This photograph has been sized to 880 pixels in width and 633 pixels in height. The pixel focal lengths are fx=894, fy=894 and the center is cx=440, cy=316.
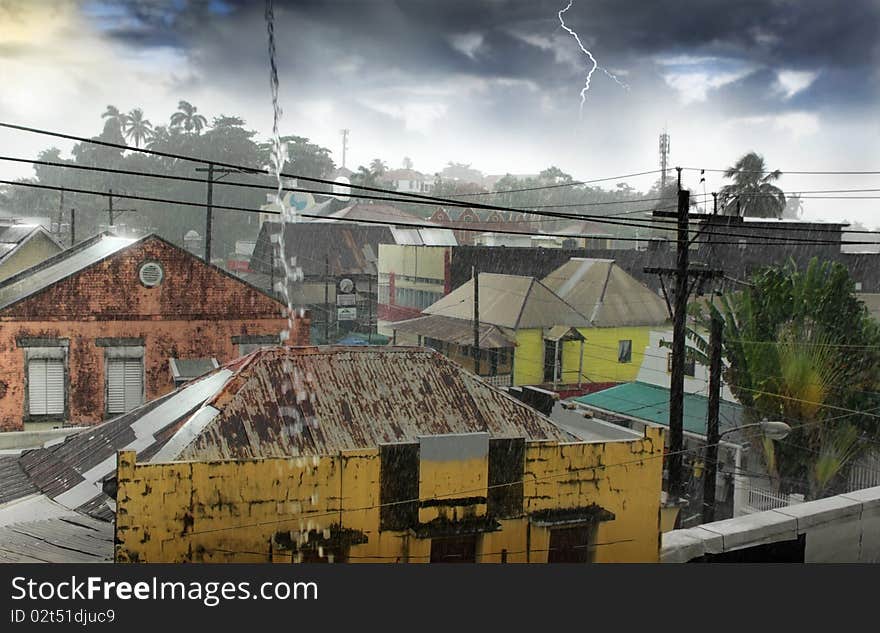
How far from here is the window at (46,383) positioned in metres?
20.5

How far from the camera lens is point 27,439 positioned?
20.0 metres

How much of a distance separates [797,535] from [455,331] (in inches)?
1068

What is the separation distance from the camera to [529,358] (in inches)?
1423

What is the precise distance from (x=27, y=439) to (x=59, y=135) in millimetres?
13313

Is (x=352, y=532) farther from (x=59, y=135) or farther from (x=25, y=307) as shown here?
(x=25, y=307)

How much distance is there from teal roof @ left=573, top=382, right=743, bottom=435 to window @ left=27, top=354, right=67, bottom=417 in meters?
14.9

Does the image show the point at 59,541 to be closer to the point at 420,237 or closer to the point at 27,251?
the point at 27,251

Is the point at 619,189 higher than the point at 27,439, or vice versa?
the point at 619,189

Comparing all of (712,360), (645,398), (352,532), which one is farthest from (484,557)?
(645,398)

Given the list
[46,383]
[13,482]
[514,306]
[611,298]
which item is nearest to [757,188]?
[611,298]

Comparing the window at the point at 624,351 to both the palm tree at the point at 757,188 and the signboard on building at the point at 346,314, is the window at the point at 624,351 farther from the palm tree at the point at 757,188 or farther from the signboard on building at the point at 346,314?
the palm tree at the point at 757,188

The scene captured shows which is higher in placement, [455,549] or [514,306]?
[514,306]

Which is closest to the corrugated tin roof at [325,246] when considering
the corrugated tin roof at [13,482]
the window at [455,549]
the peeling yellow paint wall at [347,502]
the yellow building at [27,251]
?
the yellow building at [27,251]

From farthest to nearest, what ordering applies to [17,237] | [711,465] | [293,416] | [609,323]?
[609,323] → [17,237] → [711,465] → [293,416]
